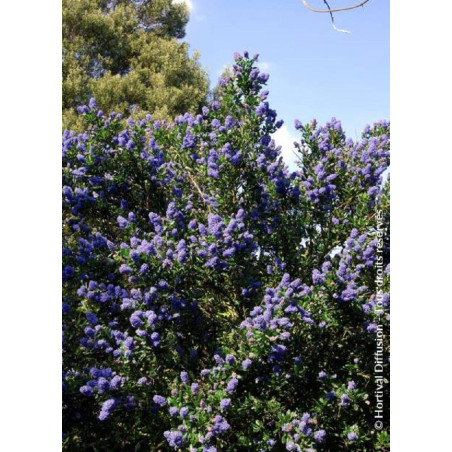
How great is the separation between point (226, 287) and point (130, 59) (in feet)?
23.8

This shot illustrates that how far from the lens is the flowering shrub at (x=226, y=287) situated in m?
3.11

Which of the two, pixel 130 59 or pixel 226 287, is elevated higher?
pixel 130 59

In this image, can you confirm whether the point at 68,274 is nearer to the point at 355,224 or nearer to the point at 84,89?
the point at 355,224

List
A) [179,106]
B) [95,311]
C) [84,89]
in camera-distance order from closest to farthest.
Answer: [95,311] < [84,89] < [179,106]

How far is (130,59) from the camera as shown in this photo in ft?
32.3

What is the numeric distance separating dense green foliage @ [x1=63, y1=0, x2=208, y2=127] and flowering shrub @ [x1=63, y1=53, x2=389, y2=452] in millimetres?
5005

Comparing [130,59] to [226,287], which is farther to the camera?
[130,59]

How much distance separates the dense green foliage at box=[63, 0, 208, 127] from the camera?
360 inches

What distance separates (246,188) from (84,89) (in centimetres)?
613

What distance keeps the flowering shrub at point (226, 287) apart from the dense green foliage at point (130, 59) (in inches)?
197
